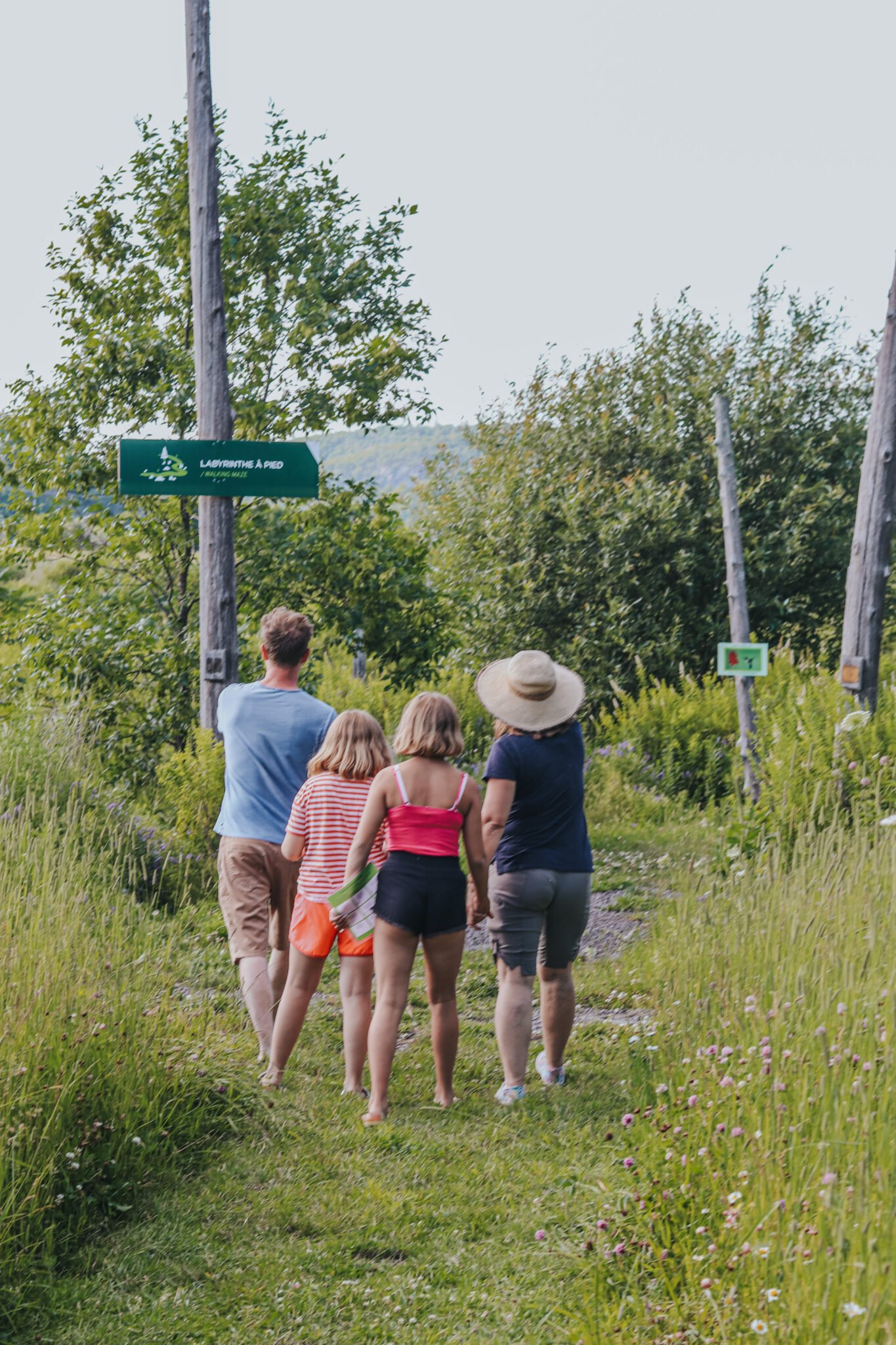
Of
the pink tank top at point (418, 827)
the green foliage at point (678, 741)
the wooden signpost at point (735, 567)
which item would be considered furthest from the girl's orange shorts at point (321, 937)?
the green foliage at point (678, 741)

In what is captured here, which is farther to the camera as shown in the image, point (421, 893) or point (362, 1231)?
point (421, 893)

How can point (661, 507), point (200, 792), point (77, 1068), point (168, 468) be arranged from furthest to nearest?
point (661, 507) < point (200, 792) < point (168, 468) < point (77, 1068)

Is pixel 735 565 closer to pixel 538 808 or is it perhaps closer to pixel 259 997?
pixel 538 808

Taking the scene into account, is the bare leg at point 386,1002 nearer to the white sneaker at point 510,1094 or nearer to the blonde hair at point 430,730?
the white sneaker at point 510,1094

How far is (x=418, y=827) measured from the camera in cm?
495

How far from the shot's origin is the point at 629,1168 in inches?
165

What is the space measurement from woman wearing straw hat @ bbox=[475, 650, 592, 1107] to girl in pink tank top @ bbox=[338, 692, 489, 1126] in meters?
0.18

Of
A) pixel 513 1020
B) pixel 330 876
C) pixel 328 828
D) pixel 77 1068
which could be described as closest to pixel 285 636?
pixel 328 828

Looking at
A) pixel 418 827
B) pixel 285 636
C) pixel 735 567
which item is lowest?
pixel 418 827

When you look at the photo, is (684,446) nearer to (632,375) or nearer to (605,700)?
(632,375)

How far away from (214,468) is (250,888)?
3.05 metres

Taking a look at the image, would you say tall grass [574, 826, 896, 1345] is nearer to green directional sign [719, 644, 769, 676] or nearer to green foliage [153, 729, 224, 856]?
green foliage [153, 729, 224, 856]

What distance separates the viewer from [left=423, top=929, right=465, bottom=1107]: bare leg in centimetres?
500

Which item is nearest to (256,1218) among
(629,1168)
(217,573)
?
(629,1168)
